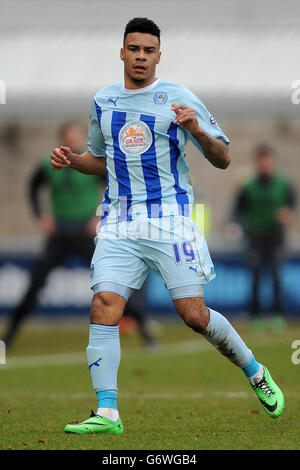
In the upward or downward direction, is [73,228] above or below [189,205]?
below

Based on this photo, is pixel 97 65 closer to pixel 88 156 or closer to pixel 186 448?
pixel 88 156

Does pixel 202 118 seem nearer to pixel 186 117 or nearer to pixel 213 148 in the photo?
pixel 213 148

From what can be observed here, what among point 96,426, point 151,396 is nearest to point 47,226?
point 151,396

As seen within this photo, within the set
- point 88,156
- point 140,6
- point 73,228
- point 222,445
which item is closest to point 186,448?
point 222,445

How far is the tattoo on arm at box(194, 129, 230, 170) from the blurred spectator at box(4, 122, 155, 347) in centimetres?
526

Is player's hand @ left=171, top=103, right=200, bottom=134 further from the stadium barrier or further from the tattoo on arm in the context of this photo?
the stadium barrier

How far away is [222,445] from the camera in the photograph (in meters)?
5.31

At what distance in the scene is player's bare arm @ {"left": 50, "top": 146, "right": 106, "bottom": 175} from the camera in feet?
20.4

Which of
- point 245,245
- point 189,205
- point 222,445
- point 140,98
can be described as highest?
point 140,98

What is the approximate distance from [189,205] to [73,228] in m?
5.87

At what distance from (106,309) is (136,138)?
100cm

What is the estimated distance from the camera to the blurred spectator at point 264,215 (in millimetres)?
14000

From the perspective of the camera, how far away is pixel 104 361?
592 cm

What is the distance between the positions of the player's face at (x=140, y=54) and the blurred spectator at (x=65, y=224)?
5.20 metres
